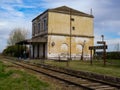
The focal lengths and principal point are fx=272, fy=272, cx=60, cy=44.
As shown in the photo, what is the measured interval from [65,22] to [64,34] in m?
2.09

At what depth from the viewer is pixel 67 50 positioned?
1853 inches

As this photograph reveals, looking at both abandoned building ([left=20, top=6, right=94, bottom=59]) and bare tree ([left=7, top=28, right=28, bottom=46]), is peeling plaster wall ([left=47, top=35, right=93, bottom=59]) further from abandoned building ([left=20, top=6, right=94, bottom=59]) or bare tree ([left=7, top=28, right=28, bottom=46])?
bare tree ([left=7, top=28, right=28, bottom=46])

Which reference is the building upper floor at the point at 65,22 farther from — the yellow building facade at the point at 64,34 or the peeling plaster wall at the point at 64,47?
the peeling plaster wall at the point at 64,47

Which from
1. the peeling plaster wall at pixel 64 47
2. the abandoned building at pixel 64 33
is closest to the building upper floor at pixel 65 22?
the abandoned building at pixel 64 33

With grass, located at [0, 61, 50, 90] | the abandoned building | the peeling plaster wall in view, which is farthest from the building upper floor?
grass, located at [0, 61, 50, 90]

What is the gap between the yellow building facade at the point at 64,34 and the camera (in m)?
45.8

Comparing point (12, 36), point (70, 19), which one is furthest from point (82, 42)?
point (12, 36)

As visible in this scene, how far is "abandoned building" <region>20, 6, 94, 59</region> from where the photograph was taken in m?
45.8

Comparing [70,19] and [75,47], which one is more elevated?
[70,19]

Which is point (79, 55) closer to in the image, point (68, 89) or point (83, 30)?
point (83, 30)

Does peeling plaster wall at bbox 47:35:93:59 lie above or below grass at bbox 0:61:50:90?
above

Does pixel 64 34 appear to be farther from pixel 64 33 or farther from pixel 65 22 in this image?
pixel 65 22

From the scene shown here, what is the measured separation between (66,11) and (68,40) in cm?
504

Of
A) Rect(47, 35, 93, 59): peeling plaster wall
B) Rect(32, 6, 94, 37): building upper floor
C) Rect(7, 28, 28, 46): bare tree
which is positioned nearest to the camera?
Rect(47, 35, 93, 59): peeling plaster wall
